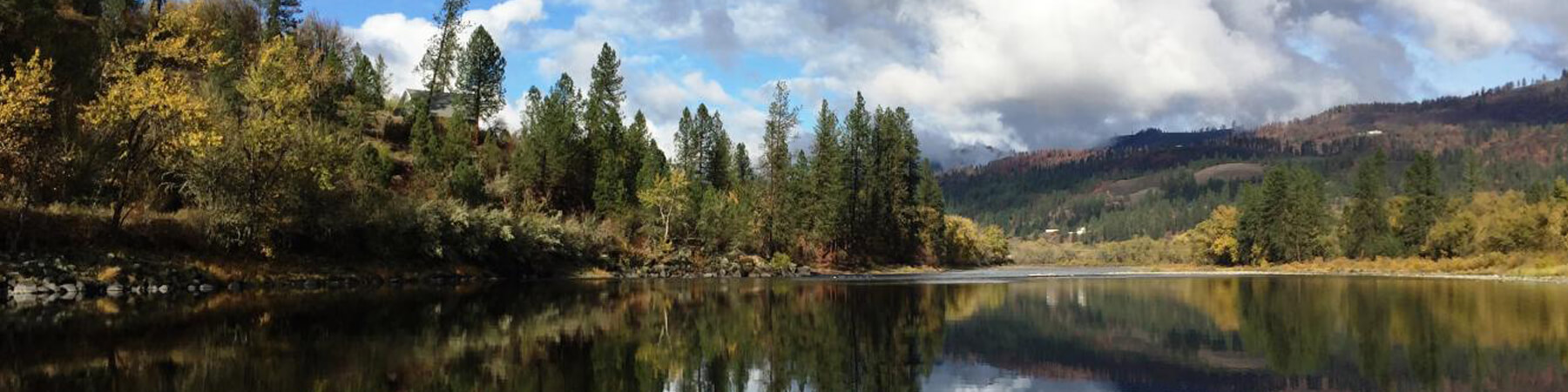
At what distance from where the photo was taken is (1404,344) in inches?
808

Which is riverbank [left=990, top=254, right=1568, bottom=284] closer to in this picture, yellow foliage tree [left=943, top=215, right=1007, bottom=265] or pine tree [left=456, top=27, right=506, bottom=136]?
yellow foliage tree [left=943, top=215, right=1007, bottom=265]

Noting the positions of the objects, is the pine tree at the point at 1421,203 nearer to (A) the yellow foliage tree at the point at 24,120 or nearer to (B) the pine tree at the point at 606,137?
(B) the pine tree at the point at 606,137

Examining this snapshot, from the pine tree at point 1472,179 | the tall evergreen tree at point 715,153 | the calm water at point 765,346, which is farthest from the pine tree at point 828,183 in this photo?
the pine tree at point 1472,179

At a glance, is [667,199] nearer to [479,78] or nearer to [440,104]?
[479,78]

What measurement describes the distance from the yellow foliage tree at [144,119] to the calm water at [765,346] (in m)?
6.72

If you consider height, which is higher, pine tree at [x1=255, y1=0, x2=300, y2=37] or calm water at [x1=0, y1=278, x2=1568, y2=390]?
pine tree at [x1=255, y1=0, x2=300, y2=37]

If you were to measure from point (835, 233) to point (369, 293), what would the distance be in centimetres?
5405

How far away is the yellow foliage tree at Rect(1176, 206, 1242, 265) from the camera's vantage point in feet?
428

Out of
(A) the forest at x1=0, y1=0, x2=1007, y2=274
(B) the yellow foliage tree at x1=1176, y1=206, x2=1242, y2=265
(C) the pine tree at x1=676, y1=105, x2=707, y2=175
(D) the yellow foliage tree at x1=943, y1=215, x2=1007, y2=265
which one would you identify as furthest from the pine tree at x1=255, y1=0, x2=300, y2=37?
(B) the yellow foliage tree at x1=1176, y1=206, x2=1242, y2=265

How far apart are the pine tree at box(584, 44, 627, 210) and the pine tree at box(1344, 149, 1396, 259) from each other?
85.6 metres

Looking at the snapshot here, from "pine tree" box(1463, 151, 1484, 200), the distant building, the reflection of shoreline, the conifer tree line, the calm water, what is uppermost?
the distant building

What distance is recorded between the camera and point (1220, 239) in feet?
434

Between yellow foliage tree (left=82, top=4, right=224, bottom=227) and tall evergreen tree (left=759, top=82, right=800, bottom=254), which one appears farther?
tall evergreen tree (left=759, top=82, right=800, bottom=254)

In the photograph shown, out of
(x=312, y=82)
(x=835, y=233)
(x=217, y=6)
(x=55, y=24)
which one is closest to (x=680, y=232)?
(x=835, y=233)
